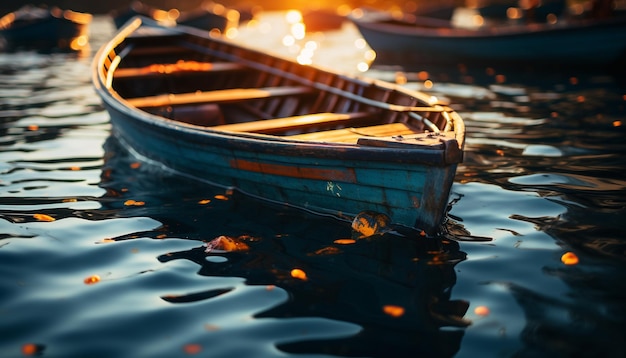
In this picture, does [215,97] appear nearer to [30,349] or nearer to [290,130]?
[290,130]

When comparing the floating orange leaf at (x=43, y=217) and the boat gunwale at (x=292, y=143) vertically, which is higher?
the boat gunwale at (x=292, y=143)

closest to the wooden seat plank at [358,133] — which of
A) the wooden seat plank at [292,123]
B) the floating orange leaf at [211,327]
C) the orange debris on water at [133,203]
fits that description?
the wooden seat plank at [292,123]

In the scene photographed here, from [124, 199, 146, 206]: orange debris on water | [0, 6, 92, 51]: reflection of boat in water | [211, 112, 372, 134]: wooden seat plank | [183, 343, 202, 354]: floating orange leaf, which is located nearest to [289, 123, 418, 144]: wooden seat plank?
[211, 112, 372, 134]: wooden seat plank

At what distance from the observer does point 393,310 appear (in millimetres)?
3822

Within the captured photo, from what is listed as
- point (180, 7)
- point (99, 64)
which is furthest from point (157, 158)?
point (180, 7)

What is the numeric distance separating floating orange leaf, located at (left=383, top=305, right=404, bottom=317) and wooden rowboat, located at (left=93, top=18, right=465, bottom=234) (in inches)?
42.2

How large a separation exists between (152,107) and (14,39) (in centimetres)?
1867

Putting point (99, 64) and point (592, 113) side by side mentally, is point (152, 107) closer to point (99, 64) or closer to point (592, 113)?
point (99, 64)

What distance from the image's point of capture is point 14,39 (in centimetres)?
2294

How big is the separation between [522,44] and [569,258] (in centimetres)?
1022

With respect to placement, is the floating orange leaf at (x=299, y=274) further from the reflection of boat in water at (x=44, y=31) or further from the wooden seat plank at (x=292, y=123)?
the reflection of boat in water at (x=44, y=31)

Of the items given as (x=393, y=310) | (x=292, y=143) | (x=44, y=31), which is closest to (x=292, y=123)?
Answer: (x=292, y=143)

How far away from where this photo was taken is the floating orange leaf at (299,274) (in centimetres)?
429

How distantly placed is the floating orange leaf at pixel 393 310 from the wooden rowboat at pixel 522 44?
35.3 ft
